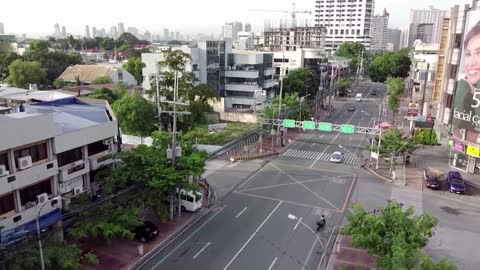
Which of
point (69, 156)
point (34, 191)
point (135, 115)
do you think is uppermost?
point (69, 156)

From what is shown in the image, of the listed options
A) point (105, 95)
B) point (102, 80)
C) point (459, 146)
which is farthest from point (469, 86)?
point (102, 80)

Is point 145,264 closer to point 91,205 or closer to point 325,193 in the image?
point 91,205

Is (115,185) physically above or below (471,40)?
below

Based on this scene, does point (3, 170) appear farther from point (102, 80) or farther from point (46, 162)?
point (102, 80)

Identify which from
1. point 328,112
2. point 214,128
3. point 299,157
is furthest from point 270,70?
point 299,157

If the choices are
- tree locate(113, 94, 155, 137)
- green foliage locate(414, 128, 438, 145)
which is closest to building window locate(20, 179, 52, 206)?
tree locate(113, 94, 155, 137)

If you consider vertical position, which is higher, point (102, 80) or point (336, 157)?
point (102, 80)

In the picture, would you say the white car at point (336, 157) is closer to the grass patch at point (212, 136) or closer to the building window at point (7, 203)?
the grass patch at point (212, 136)
